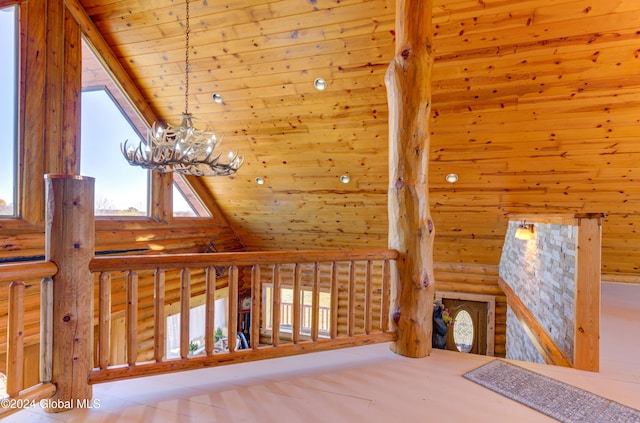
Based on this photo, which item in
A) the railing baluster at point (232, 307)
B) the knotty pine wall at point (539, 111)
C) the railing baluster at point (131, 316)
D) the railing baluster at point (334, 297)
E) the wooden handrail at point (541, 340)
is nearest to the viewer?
the railing baluster at point (131, 316)

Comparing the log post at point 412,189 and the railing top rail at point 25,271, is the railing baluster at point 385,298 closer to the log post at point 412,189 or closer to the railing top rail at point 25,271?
the log post at point 412,189

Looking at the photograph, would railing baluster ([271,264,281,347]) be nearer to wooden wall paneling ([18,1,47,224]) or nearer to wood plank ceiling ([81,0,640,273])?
wood plank ceiling ([81,0,640,273])

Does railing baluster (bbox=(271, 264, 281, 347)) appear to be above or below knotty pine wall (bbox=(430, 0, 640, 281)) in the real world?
below

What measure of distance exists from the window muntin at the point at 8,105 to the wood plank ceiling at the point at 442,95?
2.81 ft

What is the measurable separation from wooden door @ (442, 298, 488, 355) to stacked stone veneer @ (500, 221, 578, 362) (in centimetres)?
134

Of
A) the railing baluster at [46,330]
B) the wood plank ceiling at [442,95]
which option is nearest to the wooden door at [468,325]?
the wood plank ceiling at [442,95]

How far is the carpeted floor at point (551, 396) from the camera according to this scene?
191cm

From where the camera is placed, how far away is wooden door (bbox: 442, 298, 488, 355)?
661cm

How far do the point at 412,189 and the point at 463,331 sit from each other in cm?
551

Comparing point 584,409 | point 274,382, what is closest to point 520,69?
point 584,409

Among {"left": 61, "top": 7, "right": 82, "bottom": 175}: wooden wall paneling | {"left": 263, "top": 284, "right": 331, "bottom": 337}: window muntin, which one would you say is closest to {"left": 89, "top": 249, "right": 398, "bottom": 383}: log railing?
{"left": 61, "top": 7, "right": 82, "bottom": 175}: wooden wall paneling

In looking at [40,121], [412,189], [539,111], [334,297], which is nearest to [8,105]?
[40,121]

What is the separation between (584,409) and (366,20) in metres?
3.54

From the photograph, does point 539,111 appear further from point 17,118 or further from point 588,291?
point 17,118
